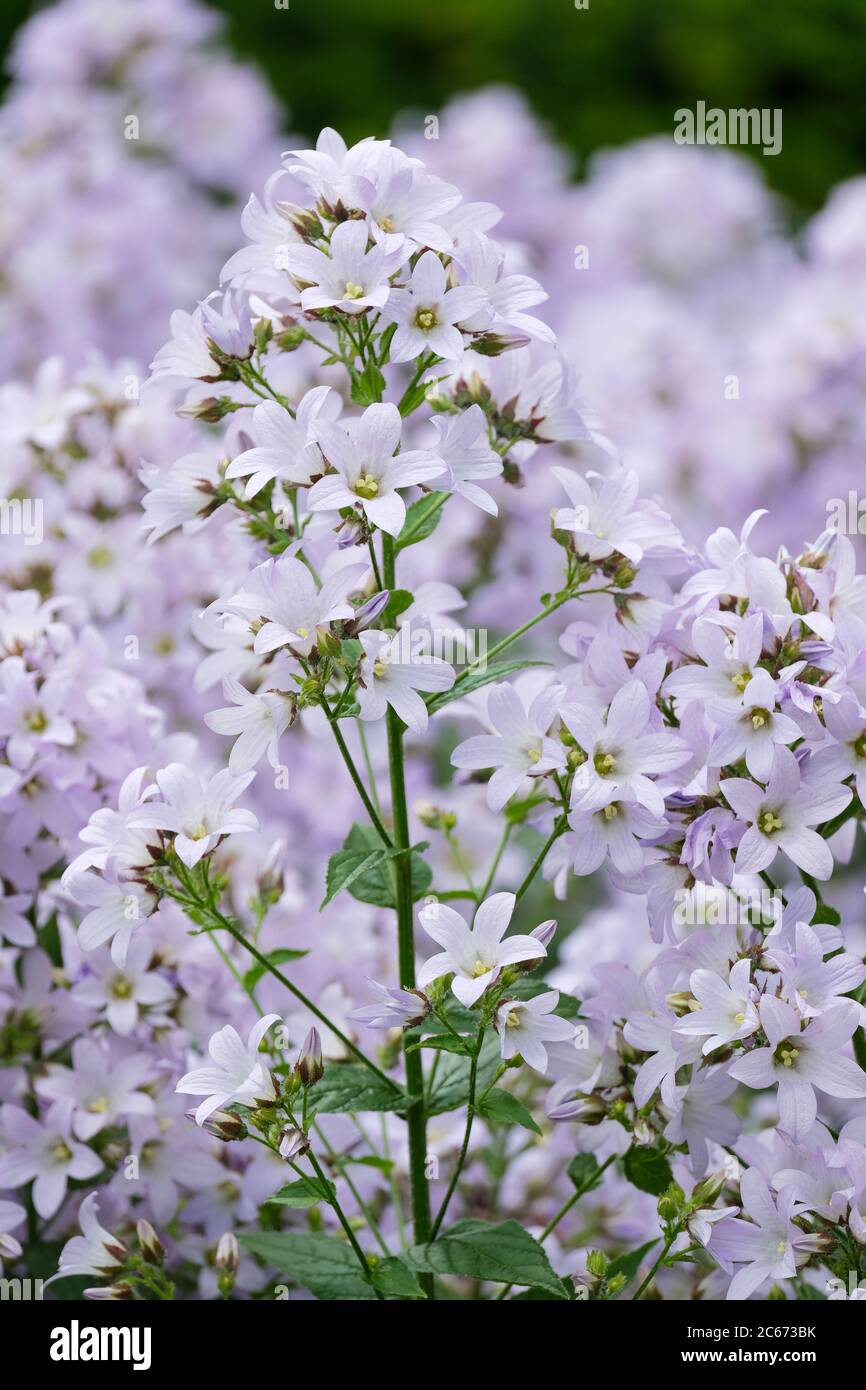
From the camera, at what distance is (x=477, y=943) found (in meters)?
1.08

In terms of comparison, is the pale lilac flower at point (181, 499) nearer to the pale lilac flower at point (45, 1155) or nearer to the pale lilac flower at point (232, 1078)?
the pale lilac flower at point (232, 1078)

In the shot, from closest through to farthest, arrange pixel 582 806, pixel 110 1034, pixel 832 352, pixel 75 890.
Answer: pixel 582 806
pixel 75 890
pixel 110 1034
pixel 832 352

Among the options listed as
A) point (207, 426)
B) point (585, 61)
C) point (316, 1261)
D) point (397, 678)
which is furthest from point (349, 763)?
point (585, 61)

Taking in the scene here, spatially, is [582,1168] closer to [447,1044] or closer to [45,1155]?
[447,1044]

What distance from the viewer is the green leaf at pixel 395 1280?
1.10 m

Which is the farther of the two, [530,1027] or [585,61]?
[585,61]

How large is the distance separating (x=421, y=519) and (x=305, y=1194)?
47 centimetres

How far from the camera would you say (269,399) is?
3.92ft

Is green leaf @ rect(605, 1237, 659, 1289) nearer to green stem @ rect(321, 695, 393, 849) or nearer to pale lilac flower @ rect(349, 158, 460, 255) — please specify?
green stem @ rect(321, 695, 393, 849)

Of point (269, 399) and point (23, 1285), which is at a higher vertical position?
point (269, 399)
